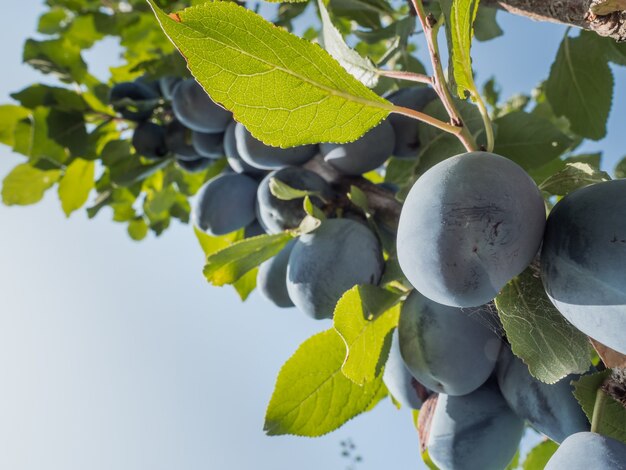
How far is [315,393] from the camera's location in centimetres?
109

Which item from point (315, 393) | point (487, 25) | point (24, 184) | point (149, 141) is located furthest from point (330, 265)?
point (24, 184)

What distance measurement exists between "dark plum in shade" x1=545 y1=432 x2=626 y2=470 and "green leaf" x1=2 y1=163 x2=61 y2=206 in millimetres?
2148

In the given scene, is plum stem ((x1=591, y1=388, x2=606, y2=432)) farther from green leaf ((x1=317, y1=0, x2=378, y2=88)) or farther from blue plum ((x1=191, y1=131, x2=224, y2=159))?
blue plum ((x1=191, y1=131, x2=224, y2=159))

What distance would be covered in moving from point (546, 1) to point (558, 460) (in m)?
0.68

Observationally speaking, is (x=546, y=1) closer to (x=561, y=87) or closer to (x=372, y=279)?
(x=372, y=279)

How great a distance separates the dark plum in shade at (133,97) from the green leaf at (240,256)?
0.96m

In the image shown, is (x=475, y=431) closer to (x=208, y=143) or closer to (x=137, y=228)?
(x=208, y=143)

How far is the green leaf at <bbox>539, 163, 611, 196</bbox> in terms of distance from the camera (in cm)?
80

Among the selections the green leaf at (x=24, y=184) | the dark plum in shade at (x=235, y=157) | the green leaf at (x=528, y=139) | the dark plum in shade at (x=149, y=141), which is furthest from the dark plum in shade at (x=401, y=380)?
the green leaf at (x=24, y=184)

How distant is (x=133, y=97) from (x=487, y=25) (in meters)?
1.21

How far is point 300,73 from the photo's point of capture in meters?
0.80

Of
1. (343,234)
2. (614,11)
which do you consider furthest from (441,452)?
(614,11)

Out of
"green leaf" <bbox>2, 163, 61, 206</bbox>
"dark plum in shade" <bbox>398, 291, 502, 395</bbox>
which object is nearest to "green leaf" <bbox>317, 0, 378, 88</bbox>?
"dark plum in shade" <bbox>398, 291, 502, 395</bbox>

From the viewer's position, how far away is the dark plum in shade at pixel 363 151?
1264 millimetres
